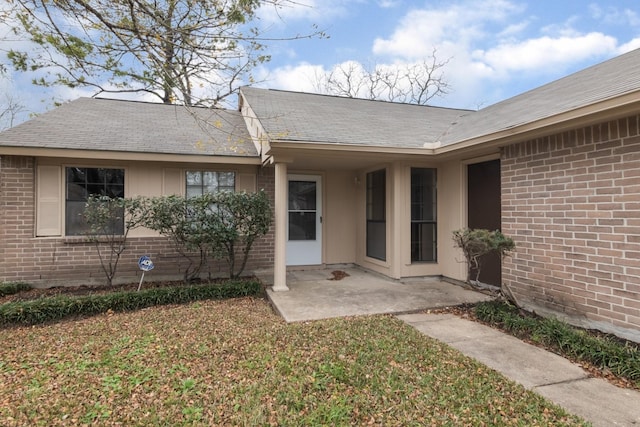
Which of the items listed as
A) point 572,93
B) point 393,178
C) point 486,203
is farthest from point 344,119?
point 572,93

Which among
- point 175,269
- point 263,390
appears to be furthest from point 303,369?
point 175,269

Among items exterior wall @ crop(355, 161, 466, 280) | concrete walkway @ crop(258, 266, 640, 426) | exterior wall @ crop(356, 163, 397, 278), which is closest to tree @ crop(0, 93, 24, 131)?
concrete walkway @ crop(258, 266, 640, 426)

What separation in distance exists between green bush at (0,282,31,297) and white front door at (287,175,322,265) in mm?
4860

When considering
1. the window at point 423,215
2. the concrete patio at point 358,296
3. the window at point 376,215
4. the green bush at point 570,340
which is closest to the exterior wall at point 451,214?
the window at point 423,215

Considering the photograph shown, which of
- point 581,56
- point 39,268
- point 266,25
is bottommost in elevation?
point 39,268

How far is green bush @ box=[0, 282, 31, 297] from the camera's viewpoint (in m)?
5.85

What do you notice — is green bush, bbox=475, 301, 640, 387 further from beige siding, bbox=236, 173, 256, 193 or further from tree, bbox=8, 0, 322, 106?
beige siding, bbox=236, 173, 256, 193

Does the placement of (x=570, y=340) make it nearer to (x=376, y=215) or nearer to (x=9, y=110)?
(x=376, y=215)

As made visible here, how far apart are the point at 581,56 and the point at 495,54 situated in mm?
2930

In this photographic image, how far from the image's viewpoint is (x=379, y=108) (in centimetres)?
910

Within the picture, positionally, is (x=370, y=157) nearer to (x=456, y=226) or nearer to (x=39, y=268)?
(x=456, y=226)

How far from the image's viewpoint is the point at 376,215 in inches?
294

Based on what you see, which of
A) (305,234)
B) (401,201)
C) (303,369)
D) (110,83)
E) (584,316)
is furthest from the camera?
(305,234)

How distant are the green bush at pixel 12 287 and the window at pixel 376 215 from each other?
6.57 metres
